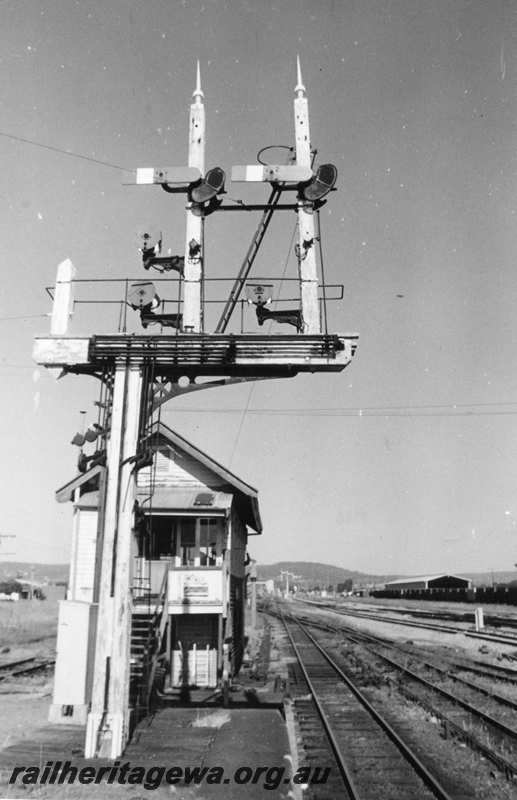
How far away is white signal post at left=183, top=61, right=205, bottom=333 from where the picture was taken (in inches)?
430

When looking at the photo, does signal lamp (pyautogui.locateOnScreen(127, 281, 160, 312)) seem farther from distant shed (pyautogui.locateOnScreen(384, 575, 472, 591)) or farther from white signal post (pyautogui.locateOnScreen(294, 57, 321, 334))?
distant shed (pyautogui.locateOnScreen(384, 575, 472, 591))

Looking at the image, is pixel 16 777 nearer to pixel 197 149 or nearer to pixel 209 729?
pixel 209 729

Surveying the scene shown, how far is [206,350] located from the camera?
1037 cm

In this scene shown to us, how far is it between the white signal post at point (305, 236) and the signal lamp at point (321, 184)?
0.17 meters

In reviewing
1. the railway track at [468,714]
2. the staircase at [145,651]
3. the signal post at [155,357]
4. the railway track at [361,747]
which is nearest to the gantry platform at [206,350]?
the signal post at [155,357]

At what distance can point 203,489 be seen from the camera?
17.4m

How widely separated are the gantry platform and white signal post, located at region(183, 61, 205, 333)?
2.00ft

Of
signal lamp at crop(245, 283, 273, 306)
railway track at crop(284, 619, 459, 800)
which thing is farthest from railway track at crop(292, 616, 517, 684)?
signal lamp at crop(245, 283, 273, 306)

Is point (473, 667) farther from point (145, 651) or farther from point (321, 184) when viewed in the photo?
point (321, 184)

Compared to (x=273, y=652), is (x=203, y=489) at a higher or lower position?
higher

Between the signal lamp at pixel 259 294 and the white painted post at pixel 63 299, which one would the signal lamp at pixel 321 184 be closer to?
the signal lamp at pixel 259 294

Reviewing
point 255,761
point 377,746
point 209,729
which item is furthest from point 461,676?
point 255,761

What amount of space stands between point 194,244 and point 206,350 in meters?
2.10

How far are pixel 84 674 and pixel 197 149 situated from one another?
8.82m
